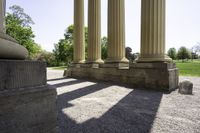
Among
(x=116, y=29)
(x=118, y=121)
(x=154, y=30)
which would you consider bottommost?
(x=118, y=121)

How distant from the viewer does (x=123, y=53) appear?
88.0ft

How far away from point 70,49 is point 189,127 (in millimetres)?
90988

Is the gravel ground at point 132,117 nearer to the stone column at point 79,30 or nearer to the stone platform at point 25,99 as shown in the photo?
the stone platform at point 25,99

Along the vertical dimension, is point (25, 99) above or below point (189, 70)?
above

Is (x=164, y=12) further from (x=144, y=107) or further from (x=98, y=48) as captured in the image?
(x=98, y=48)

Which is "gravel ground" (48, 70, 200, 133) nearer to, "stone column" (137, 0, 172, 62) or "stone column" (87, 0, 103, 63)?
"stone column" (137, 0, 172, 62)

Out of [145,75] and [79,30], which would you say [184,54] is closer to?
[79,30]

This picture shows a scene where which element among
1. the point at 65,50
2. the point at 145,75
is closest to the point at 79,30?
the point at 145,75

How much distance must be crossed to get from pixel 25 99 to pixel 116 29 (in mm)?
22246

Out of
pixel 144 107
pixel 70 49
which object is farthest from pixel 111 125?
pixel 70 49

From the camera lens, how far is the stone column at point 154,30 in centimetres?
1970

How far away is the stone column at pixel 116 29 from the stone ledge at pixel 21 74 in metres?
20.2

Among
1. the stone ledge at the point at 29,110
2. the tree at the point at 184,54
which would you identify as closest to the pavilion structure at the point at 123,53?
the stone ledge at the point at 29,110

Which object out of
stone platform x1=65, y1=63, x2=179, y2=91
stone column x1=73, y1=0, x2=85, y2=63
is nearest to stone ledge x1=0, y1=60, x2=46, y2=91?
stone platform x1=65, y1=63, x2=179, y2=91
